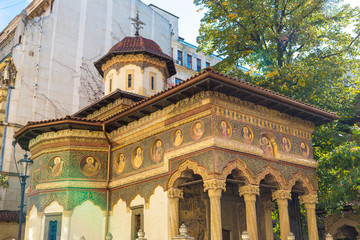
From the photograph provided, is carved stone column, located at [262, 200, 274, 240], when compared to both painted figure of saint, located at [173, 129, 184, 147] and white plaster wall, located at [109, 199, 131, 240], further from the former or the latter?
white plaster wall, located at [109, 199, 131, 240]

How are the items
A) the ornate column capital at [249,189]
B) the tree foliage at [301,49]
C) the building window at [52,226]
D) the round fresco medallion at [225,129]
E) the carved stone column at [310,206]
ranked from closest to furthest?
the round fresco medallion at [225,129], the ornate column capital at [249,189], the carved stone column at [310,206], the building window at [52,226], the tree foliage at [301,49]

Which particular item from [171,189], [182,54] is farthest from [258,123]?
[182,54]

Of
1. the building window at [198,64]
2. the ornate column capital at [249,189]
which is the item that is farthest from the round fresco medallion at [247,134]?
the building window at [198,64]

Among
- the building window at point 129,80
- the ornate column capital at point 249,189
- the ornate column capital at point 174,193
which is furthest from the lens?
the building window at point 129,80

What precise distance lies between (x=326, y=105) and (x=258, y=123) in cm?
590

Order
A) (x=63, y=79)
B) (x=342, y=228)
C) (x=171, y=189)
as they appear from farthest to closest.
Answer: (x=63, y=79) < (x=342, y=228) < (x=171, y=189)

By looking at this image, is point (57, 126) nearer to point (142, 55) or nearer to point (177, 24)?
point (142, 55)

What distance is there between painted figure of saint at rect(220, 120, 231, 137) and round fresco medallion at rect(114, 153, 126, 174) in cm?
463

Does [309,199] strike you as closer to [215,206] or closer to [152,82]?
[215,206]

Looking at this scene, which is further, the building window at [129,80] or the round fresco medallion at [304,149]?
the building window at [129,80]

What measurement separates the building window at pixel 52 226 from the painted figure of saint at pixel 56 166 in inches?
59.1

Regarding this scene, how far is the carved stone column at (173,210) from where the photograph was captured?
37.0 ft

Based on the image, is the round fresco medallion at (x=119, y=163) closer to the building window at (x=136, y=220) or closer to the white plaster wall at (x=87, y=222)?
the white plaster wall at (x=87, y=222)

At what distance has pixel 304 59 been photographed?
17.4 m
